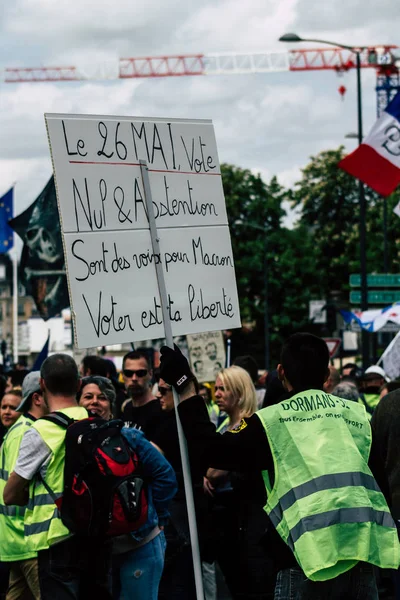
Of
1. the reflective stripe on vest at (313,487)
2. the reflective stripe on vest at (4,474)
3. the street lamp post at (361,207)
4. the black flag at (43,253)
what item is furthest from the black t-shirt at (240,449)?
the street lamp post at (361,207)

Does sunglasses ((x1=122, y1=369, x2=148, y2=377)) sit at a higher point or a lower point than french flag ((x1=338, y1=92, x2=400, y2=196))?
lower

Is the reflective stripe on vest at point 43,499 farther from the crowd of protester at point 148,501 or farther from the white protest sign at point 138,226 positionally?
the white protest sign at point 138,226

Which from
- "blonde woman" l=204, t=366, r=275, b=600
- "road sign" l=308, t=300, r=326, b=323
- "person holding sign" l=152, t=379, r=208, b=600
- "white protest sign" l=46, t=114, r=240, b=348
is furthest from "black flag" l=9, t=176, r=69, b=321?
"road sign" l=308, t=300, r=326, b=323

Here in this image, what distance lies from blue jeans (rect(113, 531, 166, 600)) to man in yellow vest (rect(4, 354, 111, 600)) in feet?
1.12

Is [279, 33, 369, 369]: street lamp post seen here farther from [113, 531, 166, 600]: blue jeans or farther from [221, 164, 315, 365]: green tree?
[221, 164, 315, 365]: green tree

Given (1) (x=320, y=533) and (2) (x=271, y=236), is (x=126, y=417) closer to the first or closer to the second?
(1) (x=320, y=533)

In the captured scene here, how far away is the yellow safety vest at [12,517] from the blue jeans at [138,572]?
1.52 ft

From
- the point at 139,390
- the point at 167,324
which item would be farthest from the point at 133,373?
the point at 167,324

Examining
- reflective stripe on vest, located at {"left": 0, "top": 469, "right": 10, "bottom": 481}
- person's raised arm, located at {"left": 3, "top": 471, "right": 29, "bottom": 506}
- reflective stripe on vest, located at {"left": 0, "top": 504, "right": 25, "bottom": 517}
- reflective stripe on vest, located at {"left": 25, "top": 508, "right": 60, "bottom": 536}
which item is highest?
person's raised arm, located at {"left": 3, "top": 471, "right": 29, "bottom": 506}

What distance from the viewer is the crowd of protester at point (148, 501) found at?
17.4 ft

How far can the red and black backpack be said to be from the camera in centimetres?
503

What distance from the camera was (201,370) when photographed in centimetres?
1628

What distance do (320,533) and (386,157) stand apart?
971cm

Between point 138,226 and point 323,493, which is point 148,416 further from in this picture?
point 323,493
